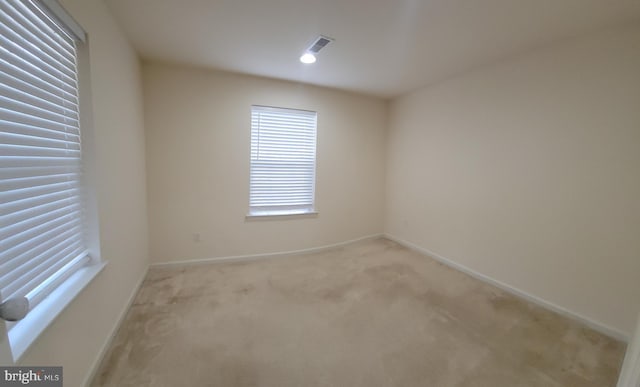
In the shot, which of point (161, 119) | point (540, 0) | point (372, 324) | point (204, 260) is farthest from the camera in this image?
point (204, 260)

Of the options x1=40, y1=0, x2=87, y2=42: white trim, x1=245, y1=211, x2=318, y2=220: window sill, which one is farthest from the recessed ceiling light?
x1=245, y1=211, x2=318, y2=220: window sill

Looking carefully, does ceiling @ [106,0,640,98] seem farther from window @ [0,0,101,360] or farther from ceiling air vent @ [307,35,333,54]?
window @ [0,0,101,360]

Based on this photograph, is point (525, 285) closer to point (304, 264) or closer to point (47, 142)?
point (304, 264)

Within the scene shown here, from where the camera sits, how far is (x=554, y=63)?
2180 mm

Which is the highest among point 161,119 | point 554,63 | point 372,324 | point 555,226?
point 554,63

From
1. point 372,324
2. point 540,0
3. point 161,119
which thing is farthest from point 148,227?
point 540,0

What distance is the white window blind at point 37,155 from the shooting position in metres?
0.95

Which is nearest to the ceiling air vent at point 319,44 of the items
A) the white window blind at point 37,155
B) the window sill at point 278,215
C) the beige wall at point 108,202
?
the beige wall at point 108,202

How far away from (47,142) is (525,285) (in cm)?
391

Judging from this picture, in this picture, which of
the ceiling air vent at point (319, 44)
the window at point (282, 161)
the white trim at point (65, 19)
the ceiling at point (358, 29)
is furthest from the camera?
the window at point (282, 161)

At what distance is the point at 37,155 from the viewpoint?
1.13 meters

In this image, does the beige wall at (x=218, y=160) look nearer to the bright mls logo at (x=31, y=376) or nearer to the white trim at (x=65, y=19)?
the white trim at (x=65, y=19)

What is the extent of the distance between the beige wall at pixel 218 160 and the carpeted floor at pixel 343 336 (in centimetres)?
52

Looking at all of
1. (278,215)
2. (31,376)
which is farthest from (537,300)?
(31,376)
